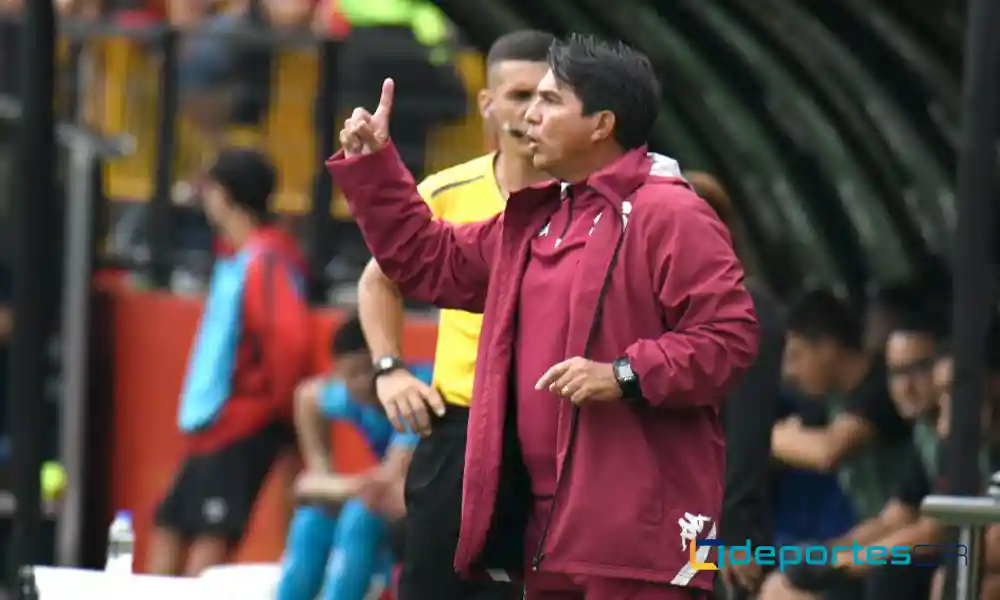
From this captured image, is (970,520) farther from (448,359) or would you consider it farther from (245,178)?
(245,178)

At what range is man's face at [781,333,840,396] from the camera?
727cm

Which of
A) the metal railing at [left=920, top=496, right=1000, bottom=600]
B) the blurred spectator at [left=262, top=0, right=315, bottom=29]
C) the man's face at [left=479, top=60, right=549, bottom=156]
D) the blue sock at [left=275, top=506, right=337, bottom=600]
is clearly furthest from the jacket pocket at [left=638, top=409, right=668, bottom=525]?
the blurred spectator at [left=262, top=0, right=315, bottom=29]

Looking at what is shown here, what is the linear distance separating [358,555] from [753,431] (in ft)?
5.71

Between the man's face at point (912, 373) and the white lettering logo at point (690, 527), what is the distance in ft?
7.23

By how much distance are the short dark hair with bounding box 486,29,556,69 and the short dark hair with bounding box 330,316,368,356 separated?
2.66 meters

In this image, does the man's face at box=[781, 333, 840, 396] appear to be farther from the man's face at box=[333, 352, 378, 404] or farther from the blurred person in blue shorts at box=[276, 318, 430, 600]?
the man's face at box=[333, 352, 378, 404]

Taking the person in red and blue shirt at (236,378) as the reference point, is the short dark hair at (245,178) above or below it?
Answer: above

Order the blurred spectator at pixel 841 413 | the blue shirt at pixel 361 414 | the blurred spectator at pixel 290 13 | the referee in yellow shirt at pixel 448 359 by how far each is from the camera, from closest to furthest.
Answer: the referee in yellow shirt at pixel 448 359
the blurred spectator at pixel 841 413
the blue shirt at pixel 361 414
the blurred spectator at pixel 290 13

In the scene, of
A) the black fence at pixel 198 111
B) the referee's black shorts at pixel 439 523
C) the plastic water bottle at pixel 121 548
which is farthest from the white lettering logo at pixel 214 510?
the referee's black shorts at pixel 439 523

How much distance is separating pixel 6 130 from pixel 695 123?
4.30 m

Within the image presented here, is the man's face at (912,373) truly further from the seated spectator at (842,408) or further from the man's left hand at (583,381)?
the man's left hand at (583,381)

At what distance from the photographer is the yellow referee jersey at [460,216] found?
5.85m

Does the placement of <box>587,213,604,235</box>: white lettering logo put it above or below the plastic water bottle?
above

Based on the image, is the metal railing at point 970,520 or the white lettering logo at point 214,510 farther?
the white lettering logo at point 214,510
